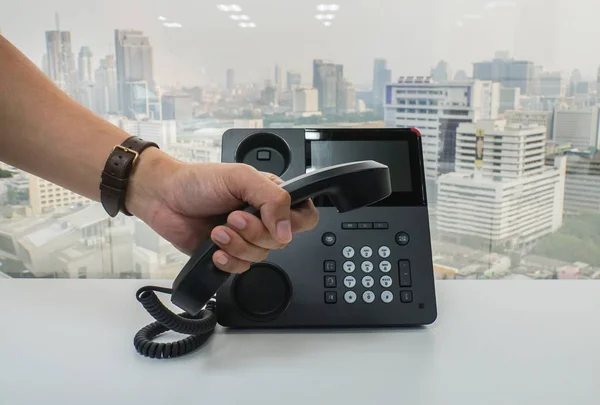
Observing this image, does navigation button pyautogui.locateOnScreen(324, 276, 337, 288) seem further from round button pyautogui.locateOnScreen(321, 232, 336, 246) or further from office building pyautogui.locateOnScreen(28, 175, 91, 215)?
office building pyautogui.locateOnScreen(28, 175, 91, 215)

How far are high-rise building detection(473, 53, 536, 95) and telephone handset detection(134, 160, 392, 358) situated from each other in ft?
2.39

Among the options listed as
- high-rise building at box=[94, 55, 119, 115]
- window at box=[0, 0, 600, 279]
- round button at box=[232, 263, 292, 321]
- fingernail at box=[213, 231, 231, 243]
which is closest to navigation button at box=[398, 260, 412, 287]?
round button at box=[232, 263, 292, 321]

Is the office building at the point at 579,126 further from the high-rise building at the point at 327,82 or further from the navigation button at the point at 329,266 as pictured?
the navigation button at the point at 329,266

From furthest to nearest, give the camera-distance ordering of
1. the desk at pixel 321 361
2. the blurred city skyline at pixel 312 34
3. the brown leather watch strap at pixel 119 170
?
the blurred city skyline at pixel 312 34
the brown leather watch strap at pixel 119 170
the desk at pixel 321 361

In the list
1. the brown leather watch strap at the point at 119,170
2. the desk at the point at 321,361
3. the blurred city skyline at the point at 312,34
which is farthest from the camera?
the blurred city skyline at the point at 312,34

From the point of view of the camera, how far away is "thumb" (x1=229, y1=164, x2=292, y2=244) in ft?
1.80

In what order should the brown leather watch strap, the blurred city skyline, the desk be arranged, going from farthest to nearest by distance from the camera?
the blurred city skyline, the brown leather watch strap, the desk

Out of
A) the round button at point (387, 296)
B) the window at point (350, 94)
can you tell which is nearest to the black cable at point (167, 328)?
the round button at point (387, 296)

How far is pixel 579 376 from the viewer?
0.54 m

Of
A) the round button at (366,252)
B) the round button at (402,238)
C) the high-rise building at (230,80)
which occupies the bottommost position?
the round button at (366,252)

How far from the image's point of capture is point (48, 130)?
681 millimetres

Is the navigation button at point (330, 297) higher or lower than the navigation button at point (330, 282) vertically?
lower

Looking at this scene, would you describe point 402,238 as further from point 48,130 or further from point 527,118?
point 527,118

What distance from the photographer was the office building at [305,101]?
1.17 m
